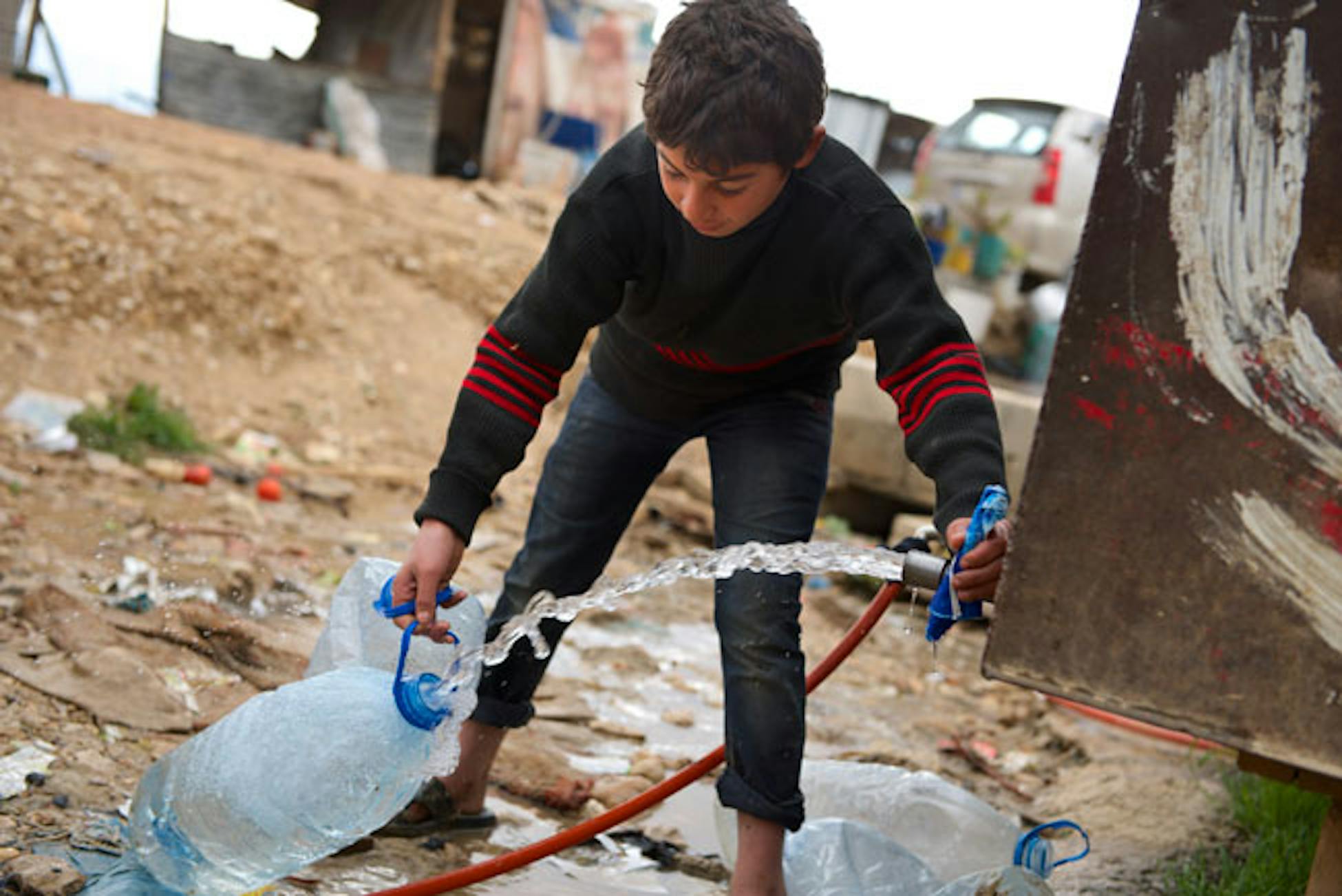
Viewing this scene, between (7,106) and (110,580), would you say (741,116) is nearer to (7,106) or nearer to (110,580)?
(110,580)

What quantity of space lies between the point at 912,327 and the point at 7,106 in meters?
7.98

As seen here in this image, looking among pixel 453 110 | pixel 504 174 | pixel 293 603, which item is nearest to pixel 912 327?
pixel 293 603

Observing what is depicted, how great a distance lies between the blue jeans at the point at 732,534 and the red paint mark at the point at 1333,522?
1.13 m

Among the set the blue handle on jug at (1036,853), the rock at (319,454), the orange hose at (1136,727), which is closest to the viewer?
the blue handle on jug at (1036,853)

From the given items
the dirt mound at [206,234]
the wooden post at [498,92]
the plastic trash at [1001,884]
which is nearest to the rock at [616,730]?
the plastic trash at [1001,884]

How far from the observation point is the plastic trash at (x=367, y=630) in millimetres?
2535

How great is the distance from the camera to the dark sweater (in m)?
2.12

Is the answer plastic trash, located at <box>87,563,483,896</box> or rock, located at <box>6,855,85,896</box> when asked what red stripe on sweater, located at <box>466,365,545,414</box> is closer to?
plastic trash, located at <box>87,563,483,896</box>

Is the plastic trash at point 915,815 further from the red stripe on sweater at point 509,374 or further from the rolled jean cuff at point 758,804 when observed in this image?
the red stripe on sweater at point 509,374

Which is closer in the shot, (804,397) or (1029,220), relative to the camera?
(804,397)

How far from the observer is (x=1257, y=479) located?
135cm

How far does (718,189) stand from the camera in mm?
2066

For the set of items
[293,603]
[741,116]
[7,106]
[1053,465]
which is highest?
[741,116]

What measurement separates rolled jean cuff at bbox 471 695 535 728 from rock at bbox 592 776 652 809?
0.50 metres
